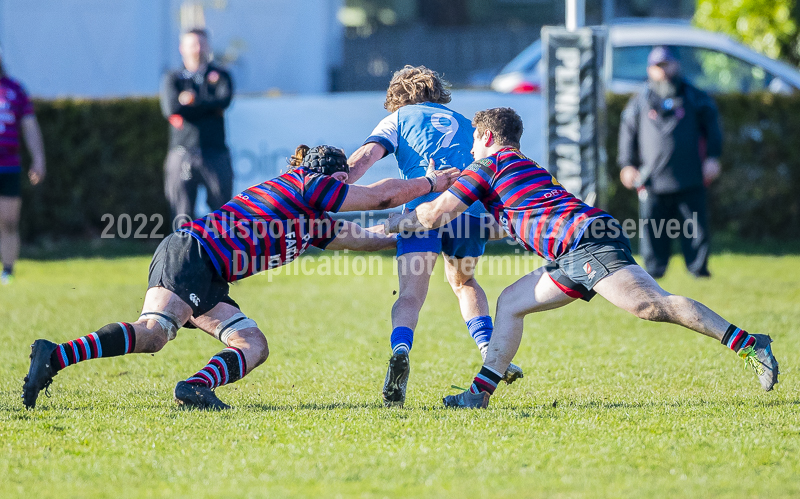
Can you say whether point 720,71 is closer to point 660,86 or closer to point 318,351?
point 660,86

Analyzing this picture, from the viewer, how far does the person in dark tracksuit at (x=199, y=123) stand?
30.7 feet

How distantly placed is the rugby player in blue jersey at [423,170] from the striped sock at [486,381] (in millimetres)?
384

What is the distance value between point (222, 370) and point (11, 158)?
5.85 meters

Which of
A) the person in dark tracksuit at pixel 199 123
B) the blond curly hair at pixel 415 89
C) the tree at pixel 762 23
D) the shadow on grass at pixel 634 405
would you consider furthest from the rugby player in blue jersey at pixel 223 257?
the tree at pixel 762 23

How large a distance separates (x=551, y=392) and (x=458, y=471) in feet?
5.37

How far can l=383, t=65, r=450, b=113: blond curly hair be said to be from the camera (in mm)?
5180

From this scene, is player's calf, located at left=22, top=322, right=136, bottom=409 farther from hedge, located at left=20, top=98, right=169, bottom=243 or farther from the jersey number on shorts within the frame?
hedge, located at left=20, top=98, right=169, bottom=243

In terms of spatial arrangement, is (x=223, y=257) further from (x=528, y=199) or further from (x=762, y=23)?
(x=762, y=23)

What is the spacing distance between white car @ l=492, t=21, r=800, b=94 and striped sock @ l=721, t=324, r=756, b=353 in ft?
27.7

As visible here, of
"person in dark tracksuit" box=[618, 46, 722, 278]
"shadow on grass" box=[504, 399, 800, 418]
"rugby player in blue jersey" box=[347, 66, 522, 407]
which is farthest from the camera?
"person in dark tracksuit" box=[618, 46, 722, 278]

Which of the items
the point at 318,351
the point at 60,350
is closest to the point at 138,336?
the point at 60,350

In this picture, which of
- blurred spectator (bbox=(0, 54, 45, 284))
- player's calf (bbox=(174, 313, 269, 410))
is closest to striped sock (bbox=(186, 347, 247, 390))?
player's calf (bbox=(174, 313, 269, 410))

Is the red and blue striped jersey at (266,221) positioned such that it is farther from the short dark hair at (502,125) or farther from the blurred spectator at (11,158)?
the blurred spectator at (11,158)

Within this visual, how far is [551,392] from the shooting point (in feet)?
16.5
